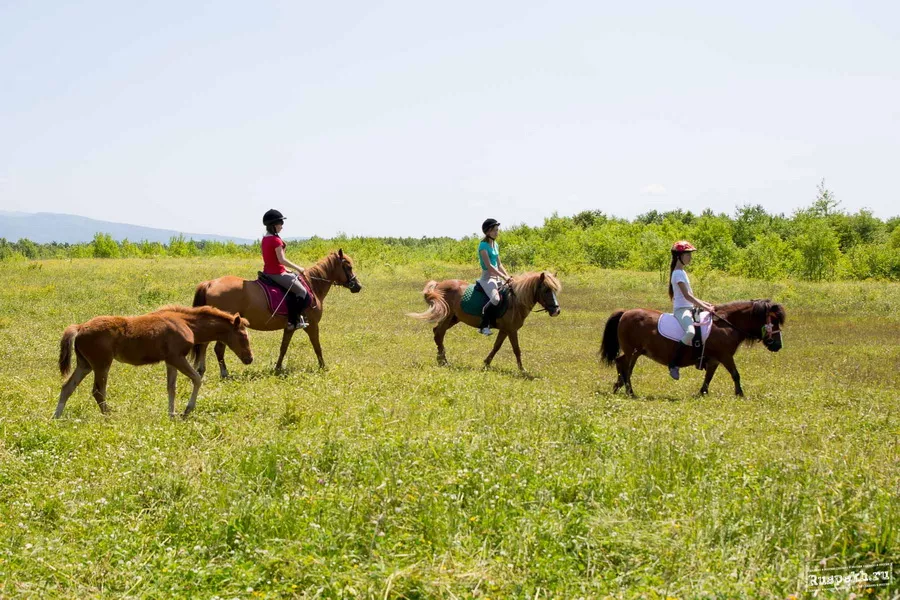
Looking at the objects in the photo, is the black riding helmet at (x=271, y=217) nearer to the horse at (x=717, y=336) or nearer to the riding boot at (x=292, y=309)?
the riding boot at (x=292, y=309)

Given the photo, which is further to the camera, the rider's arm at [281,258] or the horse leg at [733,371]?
the rider's arm at [281,258]

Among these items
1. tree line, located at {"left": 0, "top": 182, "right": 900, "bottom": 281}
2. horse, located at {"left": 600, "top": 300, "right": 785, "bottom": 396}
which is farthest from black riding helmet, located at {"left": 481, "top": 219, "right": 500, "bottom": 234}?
tree line, located at {"left": 0, "top": 182, "right": 900, "bottom": 281}

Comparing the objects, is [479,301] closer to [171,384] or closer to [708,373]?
[708,373]

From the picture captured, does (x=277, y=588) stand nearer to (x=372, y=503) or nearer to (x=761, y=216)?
(x=372, y=503)

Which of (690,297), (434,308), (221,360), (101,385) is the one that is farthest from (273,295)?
(690,297)

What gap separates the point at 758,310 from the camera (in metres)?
11.1

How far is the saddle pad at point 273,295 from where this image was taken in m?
12.4

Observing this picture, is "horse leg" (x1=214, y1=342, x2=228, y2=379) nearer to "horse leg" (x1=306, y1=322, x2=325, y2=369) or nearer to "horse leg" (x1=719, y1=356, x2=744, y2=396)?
"horse leg" (x1=306, y1=322, x2=325, y2=369)

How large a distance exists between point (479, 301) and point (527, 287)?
1108mm

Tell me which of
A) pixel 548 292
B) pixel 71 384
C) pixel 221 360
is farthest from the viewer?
pixel 548 292

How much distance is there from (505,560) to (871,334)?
19.0 metres

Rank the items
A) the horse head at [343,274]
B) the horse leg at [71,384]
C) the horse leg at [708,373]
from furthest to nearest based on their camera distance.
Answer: the horse head at [343,274] → the horse leg at [708,373] → the horse leg at [71,384]

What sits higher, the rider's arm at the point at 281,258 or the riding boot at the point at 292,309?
the rider's arm at the point at 281,258

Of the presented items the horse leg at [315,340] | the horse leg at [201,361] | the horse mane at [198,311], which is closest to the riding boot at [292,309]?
the horse leg at [315,340]
